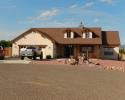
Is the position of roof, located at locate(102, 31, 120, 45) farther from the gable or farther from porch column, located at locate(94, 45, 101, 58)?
the gable

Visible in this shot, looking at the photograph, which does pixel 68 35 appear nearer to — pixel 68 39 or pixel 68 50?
pixel 68 39

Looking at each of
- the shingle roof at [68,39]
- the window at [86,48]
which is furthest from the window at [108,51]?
the window at [86,48]

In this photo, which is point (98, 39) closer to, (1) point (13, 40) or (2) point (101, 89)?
(1) point (13, 40)

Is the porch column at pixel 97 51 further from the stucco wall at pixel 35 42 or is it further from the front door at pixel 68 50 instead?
the stucco wall at pixel 35 42

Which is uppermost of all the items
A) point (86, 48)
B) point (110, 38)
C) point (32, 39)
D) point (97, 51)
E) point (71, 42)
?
point (110, 38)

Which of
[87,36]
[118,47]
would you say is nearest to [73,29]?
[87,36]

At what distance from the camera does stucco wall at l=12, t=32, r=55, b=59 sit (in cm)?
6016

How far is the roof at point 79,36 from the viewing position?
61469 millimetres

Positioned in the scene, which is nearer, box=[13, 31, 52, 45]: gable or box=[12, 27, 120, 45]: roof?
box=[13, 31, 52, 45]: gable

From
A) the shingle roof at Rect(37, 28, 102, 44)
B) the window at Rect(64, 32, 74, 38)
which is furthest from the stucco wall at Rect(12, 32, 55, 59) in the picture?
the window at Rect(64, 32, 74, 38)

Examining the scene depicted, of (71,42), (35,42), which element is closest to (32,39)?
(35,42)

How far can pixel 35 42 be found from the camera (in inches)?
2391

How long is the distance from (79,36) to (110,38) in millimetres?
5411

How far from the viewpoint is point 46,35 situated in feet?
199
